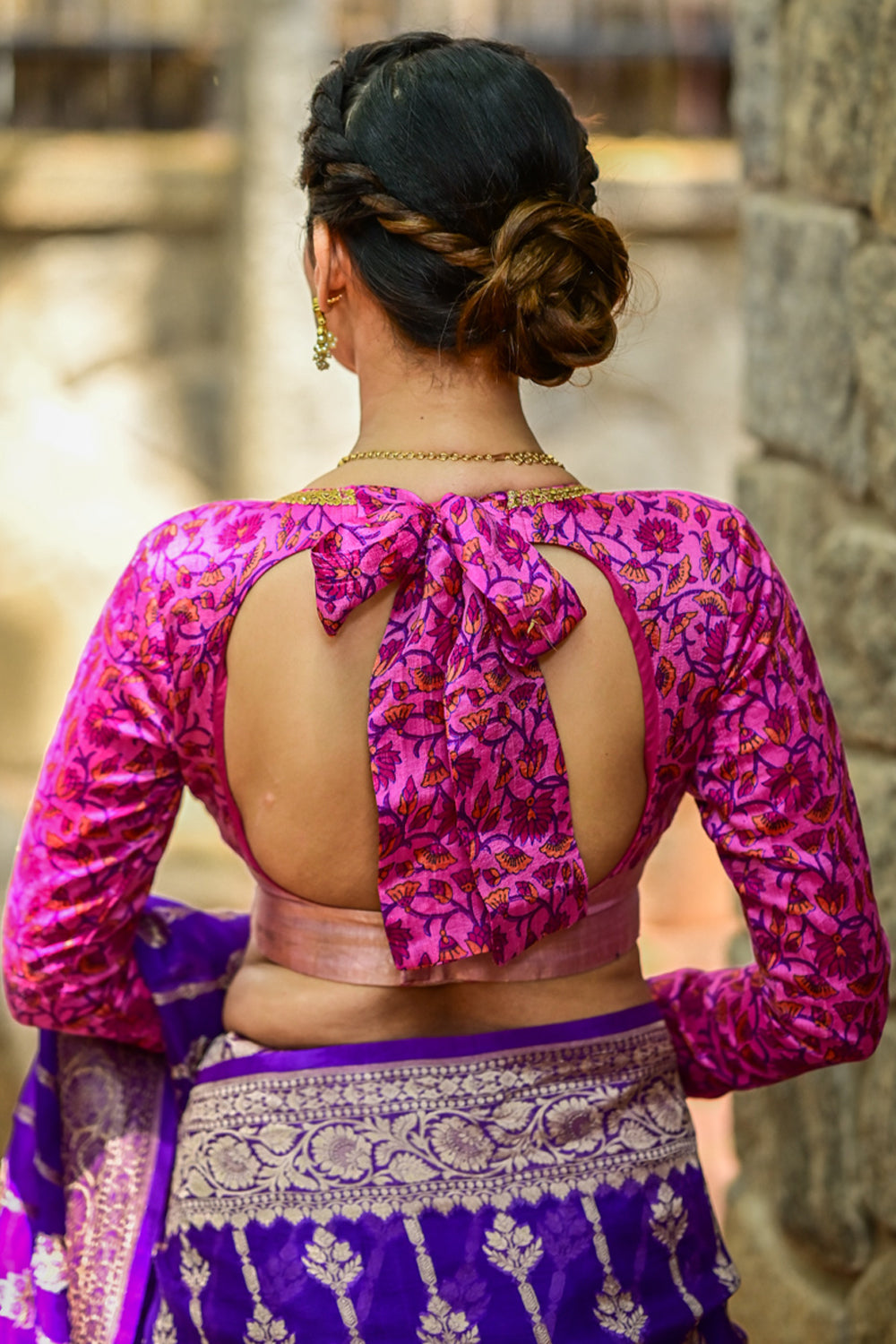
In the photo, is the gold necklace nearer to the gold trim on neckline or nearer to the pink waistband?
the gold trim on neckline

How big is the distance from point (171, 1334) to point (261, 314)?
3.52m

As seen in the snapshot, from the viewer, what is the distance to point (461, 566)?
1272mm

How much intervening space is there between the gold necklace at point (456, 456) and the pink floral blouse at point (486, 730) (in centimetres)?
3

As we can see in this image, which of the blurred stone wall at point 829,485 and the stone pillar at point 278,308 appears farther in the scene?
the stone pillar at point 278,308

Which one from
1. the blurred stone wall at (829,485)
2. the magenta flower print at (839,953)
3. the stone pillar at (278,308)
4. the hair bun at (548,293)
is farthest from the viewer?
the stone pillar at (278,308)

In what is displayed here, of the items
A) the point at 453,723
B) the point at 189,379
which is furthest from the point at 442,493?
the point at 189,379

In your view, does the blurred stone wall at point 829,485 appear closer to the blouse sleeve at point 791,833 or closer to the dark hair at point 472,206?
the blouse sleeve at point 791,833

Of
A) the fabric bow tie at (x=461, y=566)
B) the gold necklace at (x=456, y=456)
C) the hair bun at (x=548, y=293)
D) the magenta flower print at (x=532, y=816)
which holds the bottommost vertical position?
the magenta flower print at (x=532, y=816)

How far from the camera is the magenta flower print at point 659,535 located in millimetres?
1305

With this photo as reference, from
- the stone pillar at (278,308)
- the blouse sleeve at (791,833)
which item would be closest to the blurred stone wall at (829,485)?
the blouse sleeve at (791,833)

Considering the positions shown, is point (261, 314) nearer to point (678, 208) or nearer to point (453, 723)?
point (678, 208)

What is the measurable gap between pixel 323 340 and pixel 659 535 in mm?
321

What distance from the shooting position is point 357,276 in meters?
1.32

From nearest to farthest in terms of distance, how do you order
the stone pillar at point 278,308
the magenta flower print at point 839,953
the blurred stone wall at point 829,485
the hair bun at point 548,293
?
the hair bun at point 548,293
the magenta flower print at point 839,953
the blurred stone wall at point 829,485
the stone pillar at point 278,308
